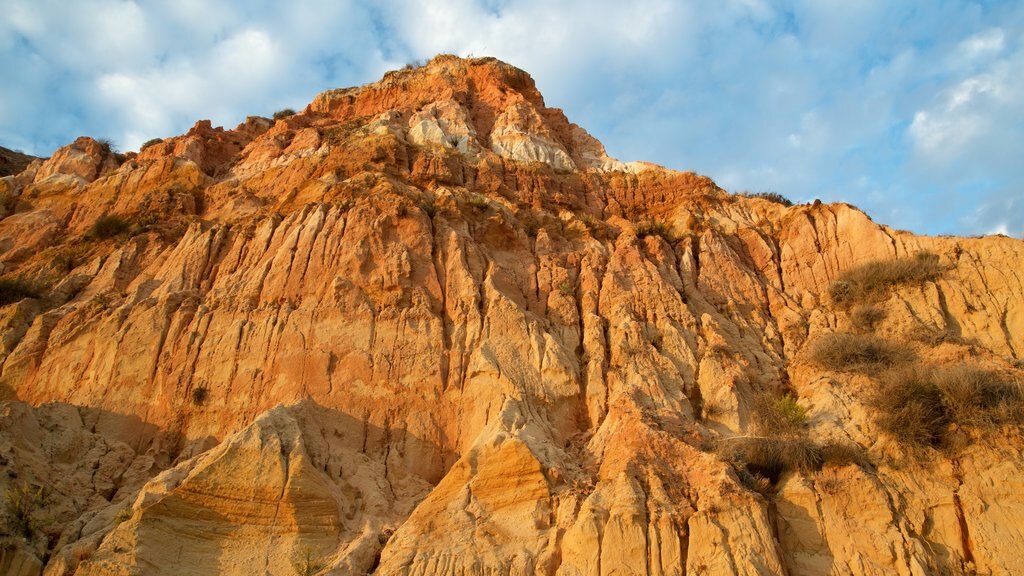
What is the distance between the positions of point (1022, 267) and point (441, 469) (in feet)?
47.3

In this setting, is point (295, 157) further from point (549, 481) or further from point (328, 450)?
point (549, 481)

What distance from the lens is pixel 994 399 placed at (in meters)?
13.2

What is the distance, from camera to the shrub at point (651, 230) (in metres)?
21.1

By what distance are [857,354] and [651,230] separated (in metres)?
7.40

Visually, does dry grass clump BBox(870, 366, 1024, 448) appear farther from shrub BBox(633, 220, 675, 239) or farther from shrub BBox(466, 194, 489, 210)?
shrub BBox(466, 194, 489, 210)

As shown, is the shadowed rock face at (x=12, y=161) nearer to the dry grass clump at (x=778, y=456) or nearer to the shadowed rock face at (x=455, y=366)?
the shadowed rock face at (x=455, y=366)

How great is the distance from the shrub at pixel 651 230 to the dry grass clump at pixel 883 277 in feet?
15.7

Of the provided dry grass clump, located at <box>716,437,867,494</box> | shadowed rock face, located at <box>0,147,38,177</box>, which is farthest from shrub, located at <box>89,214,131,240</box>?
dry grass clump, located at <box>716,437,867,494</box>

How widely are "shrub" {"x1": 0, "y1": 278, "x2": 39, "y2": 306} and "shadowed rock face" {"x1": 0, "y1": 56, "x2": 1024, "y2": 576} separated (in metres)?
0.15

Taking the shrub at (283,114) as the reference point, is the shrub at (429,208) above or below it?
below

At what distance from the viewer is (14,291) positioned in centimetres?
1825

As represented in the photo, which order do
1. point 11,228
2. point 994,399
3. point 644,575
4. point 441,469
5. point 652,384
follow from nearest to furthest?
1. point 644,575
2. point 994,399
3. point 441,469
4. point 652,384
5. point 11,228

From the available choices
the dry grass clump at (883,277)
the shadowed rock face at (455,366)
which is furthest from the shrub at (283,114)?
the dry grass clump at (883,277)

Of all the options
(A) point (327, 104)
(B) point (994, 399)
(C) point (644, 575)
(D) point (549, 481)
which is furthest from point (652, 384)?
(A) point (327, 104)
